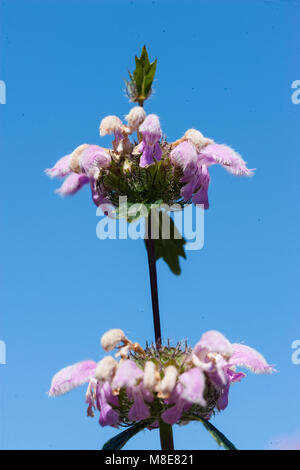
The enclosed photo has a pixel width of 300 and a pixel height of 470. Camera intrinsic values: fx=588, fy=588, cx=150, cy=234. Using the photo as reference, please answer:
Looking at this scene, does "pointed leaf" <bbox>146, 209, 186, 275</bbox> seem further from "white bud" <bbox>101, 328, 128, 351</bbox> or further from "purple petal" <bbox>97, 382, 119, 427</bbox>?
"purple petal" <bbox>97, 382, 119, 427</bbox>

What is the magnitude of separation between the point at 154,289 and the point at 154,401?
78 centimetres

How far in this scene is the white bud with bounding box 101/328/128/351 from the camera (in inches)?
154

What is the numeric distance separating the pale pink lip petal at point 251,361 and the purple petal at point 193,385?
62 centimetres

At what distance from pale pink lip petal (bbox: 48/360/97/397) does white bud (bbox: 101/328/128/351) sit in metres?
0.23

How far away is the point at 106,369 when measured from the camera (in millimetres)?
3701

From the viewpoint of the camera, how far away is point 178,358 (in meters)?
3.95

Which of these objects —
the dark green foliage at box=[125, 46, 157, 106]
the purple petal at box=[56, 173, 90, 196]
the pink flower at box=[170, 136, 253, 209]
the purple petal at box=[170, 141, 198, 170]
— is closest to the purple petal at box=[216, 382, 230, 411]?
the pink flower at box=[170, 136, 253, 209]

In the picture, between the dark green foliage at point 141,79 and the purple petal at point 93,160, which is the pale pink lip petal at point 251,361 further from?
the dark green foliage at point 141,79

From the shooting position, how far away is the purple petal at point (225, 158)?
13.9ft

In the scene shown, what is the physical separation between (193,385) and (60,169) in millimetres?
1934


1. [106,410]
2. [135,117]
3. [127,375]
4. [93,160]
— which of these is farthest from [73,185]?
[106,410]

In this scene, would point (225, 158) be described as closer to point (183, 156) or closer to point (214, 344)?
point (183, 156)
